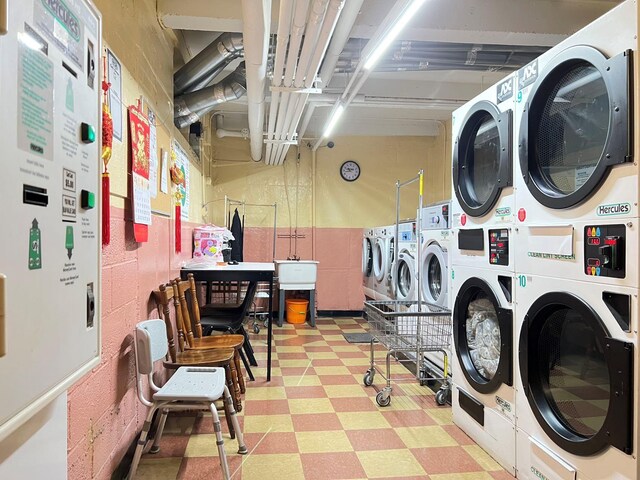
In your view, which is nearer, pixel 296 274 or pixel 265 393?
pixel 265 393

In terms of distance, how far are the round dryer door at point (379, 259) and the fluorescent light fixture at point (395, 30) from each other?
9.93 feet

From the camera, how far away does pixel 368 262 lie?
6.61 metres

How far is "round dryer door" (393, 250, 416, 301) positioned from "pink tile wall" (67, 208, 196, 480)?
2511 millimetres

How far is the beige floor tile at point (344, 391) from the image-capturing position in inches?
135

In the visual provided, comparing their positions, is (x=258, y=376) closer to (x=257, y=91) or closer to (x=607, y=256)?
(x=257, y=91)

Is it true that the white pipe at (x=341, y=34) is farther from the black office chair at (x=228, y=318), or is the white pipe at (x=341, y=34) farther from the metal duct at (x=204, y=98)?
the black office chair at (x=228, y=318)

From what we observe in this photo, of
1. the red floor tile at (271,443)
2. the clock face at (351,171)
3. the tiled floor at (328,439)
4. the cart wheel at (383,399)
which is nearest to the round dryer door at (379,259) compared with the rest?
the clock face at (351,171)

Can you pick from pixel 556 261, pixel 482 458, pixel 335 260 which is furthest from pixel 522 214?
pixel 335 260

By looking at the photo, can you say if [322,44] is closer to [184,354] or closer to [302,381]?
[184,354]

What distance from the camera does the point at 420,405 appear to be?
3234 millimetres

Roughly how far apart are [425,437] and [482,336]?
2.45 feet

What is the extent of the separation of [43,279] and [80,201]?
24 centimetres

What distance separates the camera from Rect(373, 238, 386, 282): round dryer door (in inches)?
226

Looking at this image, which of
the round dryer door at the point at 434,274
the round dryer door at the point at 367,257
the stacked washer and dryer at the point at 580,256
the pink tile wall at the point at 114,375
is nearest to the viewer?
the stacked washer and dryer at the point at 580,256
